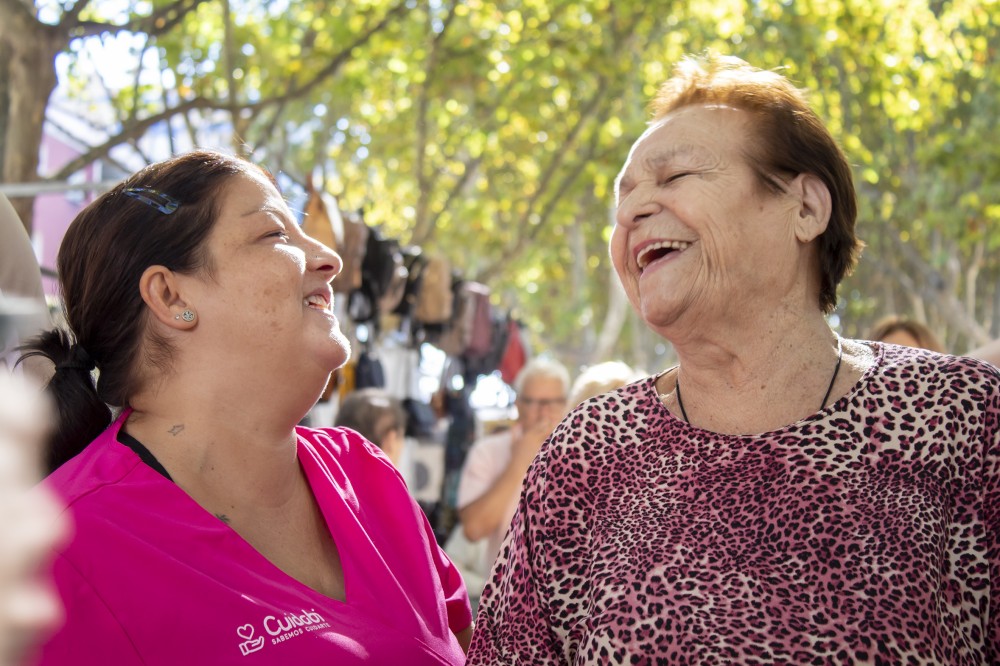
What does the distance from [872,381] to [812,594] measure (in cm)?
45

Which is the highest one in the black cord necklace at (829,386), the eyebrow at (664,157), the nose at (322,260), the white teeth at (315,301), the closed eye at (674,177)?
the eyebrow at (664,157)

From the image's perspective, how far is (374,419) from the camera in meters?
5.90

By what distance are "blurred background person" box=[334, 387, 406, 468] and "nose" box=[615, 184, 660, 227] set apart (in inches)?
150

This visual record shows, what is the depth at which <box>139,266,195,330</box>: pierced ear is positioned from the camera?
2.29 meters

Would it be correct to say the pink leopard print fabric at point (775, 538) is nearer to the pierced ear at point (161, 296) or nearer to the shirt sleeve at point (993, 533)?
the shirt sleeve at point (993, 533)

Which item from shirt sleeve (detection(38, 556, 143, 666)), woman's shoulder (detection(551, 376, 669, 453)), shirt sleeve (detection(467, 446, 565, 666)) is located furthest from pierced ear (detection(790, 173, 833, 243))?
shirt sleeve (detection(38, 556, 143, 666))

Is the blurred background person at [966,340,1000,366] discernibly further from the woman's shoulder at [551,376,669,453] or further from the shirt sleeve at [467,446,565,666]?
the shirt sleeve at [467,446,565,666]

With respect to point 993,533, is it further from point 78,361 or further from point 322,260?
point 78,361

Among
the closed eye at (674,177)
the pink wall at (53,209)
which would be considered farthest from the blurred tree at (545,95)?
the closed eye at (674,177)

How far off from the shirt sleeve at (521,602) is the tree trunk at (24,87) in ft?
12.1

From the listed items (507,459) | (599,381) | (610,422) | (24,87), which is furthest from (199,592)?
(507,459)

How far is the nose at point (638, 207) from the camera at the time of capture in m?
2.21

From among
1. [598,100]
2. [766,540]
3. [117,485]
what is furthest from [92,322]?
[598,100]

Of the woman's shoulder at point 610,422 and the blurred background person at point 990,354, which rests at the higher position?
the woman's shoulder at point 610,422
